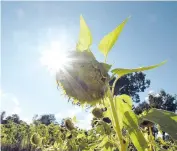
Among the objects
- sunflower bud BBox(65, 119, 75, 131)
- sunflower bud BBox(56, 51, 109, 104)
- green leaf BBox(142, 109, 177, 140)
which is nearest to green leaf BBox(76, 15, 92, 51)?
sunflower bud BBox(56, 51, 109, 104)

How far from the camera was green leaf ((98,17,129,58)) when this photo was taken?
0.89 metres

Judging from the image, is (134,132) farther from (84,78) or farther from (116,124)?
(84,78)

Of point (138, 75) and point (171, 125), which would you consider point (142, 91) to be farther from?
point (171, 125)

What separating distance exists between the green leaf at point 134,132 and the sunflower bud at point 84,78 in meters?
0.14

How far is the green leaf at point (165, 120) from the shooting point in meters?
0.80

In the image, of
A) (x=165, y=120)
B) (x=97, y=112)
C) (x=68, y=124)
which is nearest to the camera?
(x=165, y=120)

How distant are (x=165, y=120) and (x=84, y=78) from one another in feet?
0.86

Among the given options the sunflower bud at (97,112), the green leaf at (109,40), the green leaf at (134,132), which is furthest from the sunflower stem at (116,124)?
the sunflower bud at (97,112)

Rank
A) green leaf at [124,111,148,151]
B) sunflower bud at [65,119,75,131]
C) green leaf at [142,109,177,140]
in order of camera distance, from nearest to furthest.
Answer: green leaf at [142,109,177,140] < green leaf at [124,111,148,151] < sunflower bud at [65,119,75,131]

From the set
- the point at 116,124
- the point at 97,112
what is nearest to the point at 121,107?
the point at 116,124

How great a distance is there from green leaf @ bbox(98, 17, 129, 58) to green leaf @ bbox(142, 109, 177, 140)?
0.25 metres

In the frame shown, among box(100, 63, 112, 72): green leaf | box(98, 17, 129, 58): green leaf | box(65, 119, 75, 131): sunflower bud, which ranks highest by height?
box(65, 119, 75, 131): sunflower bud

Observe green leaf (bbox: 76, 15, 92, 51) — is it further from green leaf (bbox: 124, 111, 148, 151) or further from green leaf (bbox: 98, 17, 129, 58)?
green leaf (bbox: 124, 111, 148, 151)

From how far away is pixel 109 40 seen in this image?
3.09 feet
